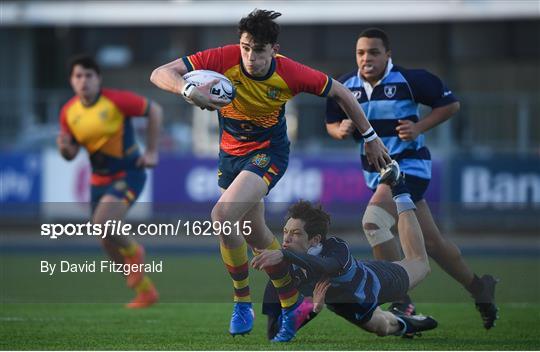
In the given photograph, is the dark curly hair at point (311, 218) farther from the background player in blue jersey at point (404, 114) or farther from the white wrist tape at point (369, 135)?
the background player in blue jersey at point (404, 114)

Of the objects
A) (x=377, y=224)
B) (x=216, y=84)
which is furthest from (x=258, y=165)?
(x=377, y=224)

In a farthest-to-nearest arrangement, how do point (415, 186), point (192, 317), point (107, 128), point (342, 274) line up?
point (107, 128), point (192, 317), point (415, 186), point (342, 274)

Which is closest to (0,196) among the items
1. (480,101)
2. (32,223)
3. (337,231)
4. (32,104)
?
(32,223)

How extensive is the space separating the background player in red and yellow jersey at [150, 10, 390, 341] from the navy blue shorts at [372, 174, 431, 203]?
3.01 feet

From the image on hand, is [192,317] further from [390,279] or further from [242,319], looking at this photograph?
[390,279]

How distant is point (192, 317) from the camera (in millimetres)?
10484

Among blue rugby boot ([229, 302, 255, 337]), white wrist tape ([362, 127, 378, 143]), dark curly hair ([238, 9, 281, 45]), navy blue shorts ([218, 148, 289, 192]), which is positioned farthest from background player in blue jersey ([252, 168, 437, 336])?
dark curly hair ([238, 9, 281, 45])

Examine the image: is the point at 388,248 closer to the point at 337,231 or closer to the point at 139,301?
the point at 139,301

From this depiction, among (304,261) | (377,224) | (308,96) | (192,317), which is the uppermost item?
(308,96)

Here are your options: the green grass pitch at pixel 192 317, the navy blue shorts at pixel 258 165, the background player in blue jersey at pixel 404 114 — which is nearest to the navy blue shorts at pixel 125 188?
the green grass pitch at pixel 192 317

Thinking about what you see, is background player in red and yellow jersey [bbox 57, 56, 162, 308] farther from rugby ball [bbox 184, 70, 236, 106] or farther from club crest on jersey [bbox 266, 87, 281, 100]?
rugby ball [bbox 184, 70, 236, 106]

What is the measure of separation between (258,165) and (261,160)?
0.07 metres

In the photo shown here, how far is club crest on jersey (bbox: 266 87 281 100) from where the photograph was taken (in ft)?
27.6

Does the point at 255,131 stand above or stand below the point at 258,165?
above
